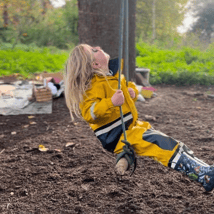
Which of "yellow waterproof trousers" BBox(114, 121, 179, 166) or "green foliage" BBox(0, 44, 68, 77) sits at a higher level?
"yellow waterproof trousers" BBox(114, 121, 179, 166)

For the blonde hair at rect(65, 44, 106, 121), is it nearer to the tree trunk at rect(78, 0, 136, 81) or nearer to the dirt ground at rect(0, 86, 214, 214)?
the dirt ground at rect(0, 86, 214, 214)

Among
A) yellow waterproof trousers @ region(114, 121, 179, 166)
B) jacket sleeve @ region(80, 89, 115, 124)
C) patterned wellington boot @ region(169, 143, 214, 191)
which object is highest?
jacket sleeve @ region(80, 89, 115, 124)

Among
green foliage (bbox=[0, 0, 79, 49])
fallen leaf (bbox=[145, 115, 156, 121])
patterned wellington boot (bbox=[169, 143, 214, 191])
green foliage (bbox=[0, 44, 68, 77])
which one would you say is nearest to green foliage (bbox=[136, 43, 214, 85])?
green foliage (bbox=[0, 44, 68, 77])

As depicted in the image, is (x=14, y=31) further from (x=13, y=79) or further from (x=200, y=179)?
(x=200, y=179)

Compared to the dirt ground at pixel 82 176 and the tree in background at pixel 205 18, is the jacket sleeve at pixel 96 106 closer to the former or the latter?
the dirt ground at pixel 82 176

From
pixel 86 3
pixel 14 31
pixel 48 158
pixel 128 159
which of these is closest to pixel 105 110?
pixel 128 159

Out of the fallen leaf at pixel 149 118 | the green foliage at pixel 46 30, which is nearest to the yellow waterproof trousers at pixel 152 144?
the fallen leaf at pixel 149 118

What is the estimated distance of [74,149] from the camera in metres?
3.49

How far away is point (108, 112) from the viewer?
209 centimetres

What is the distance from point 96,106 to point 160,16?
23330mm

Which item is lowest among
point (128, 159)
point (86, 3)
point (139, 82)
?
point (139, 82)

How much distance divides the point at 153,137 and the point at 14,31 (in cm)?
1712

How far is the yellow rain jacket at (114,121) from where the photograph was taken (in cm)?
212

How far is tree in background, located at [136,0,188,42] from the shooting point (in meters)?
22.6
